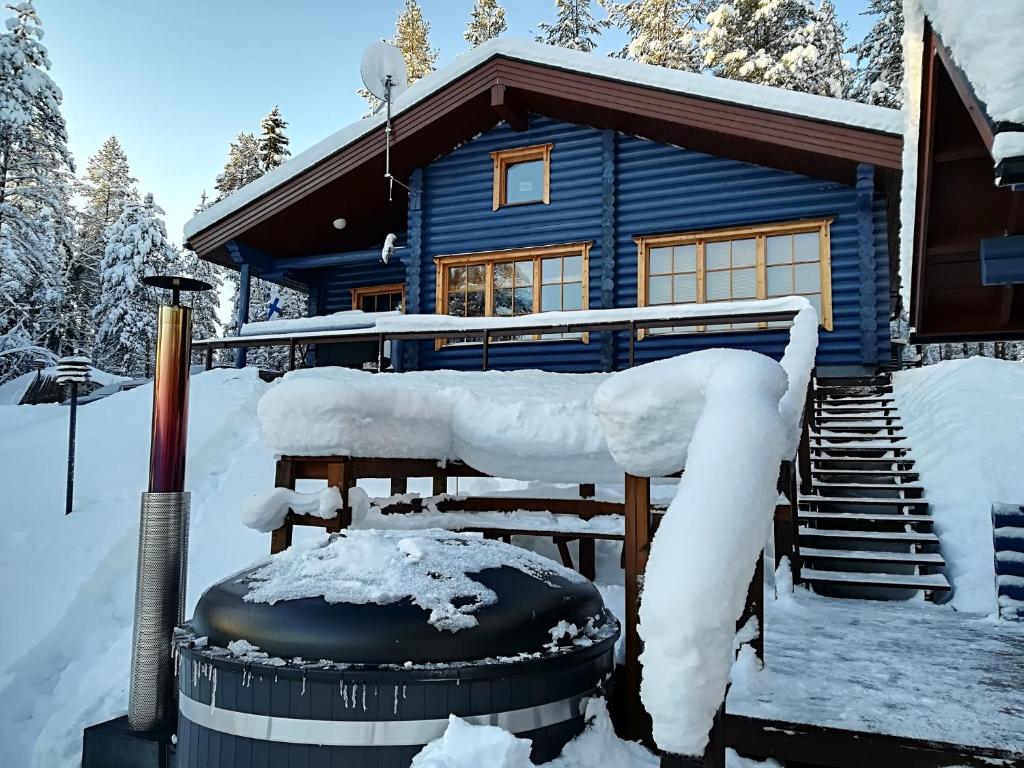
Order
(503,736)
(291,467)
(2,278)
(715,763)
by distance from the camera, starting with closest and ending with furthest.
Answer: (715,763)
(503,736)
(291,467)
(2,278)

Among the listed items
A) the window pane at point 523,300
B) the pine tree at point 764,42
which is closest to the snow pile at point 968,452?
the window pane at point 523,300

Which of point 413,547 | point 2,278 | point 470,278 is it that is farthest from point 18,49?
point 413,547

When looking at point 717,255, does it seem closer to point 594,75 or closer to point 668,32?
point 594,75

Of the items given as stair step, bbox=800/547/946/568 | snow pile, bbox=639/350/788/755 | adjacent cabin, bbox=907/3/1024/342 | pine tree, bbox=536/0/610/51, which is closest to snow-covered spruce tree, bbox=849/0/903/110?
pine tree, bbox=536/0/610/51

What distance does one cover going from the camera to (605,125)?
11.3 meters

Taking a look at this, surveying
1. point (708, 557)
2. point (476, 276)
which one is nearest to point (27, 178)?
point (476, 276)

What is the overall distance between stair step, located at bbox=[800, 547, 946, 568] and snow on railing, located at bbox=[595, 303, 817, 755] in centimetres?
380

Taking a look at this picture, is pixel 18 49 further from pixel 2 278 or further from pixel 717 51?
pixel 717 51

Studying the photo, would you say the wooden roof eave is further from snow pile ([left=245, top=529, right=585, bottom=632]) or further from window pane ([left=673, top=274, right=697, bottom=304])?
snow pile ([left=245, top=529, right=585, bottom=632])

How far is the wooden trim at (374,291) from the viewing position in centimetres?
1432

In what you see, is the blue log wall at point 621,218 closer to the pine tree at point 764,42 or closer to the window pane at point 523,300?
the window pane at point 523,300

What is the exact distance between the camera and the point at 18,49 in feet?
64.1

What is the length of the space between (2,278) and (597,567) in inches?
804

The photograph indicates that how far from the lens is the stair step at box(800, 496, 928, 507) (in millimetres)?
6129
